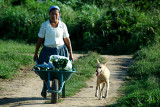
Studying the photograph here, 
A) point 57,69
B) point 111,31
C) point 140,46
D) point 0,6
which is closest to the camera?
point 57,69

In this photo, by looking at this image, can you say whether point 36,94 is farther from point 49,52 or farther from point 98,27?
point 98,27

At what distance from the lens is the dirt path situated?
621 cm

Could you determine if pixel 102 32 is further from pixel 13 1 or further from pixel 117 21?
pixel 13 1

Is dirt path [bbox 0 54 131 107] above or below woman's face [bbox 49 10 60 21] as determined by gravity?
below

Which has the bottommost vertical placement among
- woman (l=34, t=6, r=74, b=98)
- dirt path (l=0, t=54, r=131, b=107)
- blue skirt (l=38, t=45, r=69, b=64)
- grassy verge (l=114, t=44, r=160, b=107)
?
dirt path (l=0, t=54, r=131, b=107)

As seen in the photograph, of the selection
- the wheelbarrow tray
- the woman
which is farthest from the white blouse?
the wheelbarrow tray

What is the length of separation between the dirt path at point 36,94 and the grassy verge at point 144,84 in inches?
14.6

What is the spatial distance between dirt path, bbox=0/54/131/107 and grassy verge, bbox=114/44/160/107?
1.22ft

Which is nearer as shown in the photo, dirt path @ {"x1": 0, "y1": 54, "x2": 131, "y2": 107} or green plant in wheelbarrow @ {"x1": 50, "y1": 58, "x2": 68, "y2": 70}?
green plant in wheelbarrow @ {"x1": 50, "y1": 58, "x2": 68, "y2": 70}

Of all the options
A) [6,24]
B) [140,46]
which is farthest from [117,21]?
[6,24]

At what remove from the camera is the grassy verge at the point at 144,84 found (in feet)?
18.4

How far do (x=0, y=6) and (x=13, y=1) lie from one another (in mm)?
2556

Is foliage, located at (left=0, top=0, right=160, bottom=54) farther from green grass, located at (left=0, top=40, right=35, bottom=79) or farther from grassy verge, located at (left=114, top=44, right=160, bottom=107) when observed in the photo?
green grass, located at (left=0, top=40, right=35, bottom=79)

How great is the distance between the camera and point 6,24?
57.4 feet
